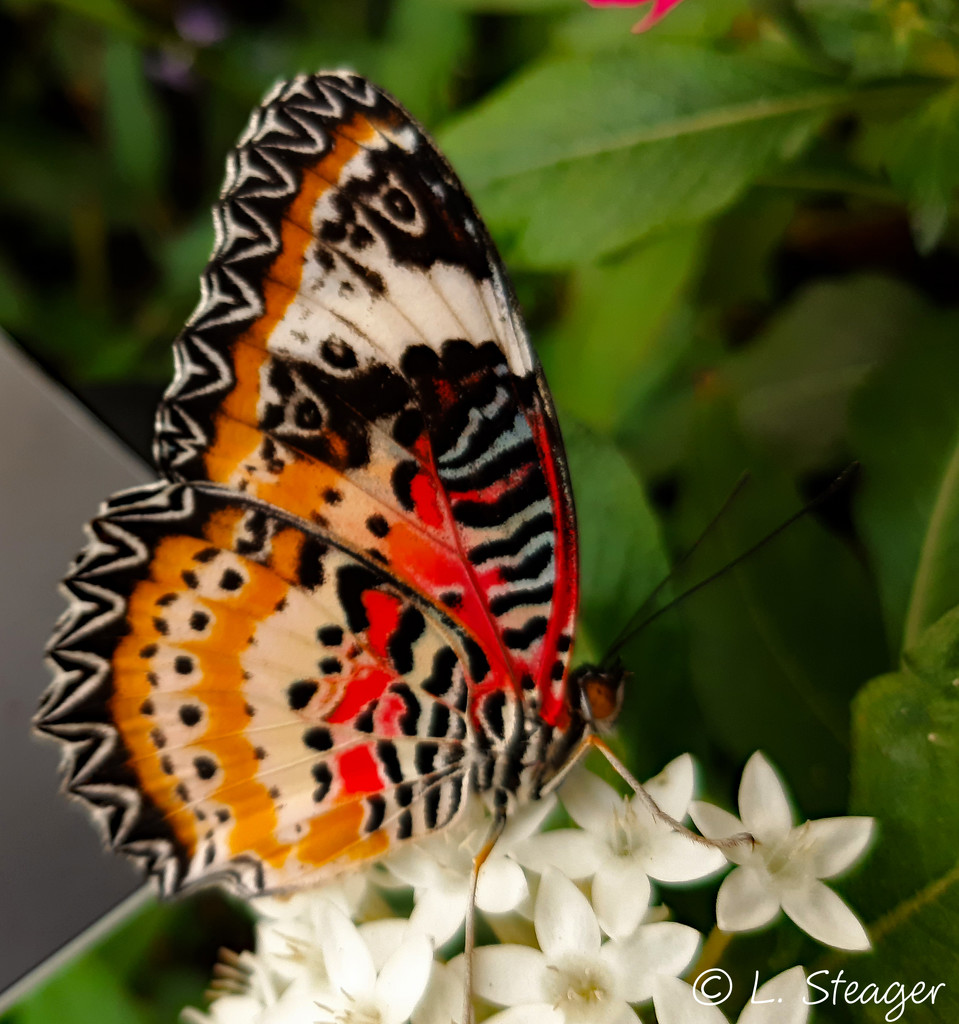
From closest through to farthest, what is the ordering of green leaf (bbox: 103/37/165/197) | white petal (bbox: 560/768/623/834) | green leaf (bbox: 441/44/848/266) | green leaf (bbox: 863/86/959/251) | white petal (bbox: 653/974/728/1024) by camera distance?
white petal (bbox: 653/974/728/1024) < white petal (bbox: 560/768/623/834) < green leaf (bbox: 863/86/959/251) < green leaf (bbox: 441/44/848/266) < green leaf (bbox: 103/37/165/197)

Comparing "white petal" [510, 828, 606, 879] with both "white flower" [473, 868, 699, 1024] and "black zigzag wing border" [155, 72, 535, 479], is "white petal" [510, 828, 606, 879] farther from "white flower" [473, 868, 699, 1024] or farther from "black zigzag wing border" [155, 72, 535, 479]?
"black zigzag wing border" [155, 72, 535, 479]

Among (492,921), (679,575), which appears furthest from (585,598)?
(492,921)

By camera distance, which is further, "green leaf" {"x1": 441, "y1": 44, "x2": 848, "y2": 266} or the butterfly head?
"green leaf" {"x1": 441, "y1": 44, "x2": 848, "y2": 266}

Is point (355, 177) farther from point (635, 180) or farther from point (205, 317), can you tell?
point (635, 180)

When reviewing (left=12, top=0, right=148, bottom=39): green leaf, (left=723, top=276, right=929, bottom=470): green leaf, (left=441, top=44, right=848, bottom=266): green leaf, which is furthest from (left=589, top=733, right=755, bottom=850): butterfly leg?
(left=12, top=0, right=148, bottom=39): green leaf

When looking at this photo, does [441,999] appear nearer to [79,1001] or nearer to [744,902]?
[744,902]

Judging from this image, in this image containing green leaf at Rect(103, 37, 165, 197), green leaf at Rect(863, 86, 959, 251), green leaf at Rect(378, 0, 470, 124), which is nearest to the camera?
green leaf at Rect(863, 86, 959, 251)
